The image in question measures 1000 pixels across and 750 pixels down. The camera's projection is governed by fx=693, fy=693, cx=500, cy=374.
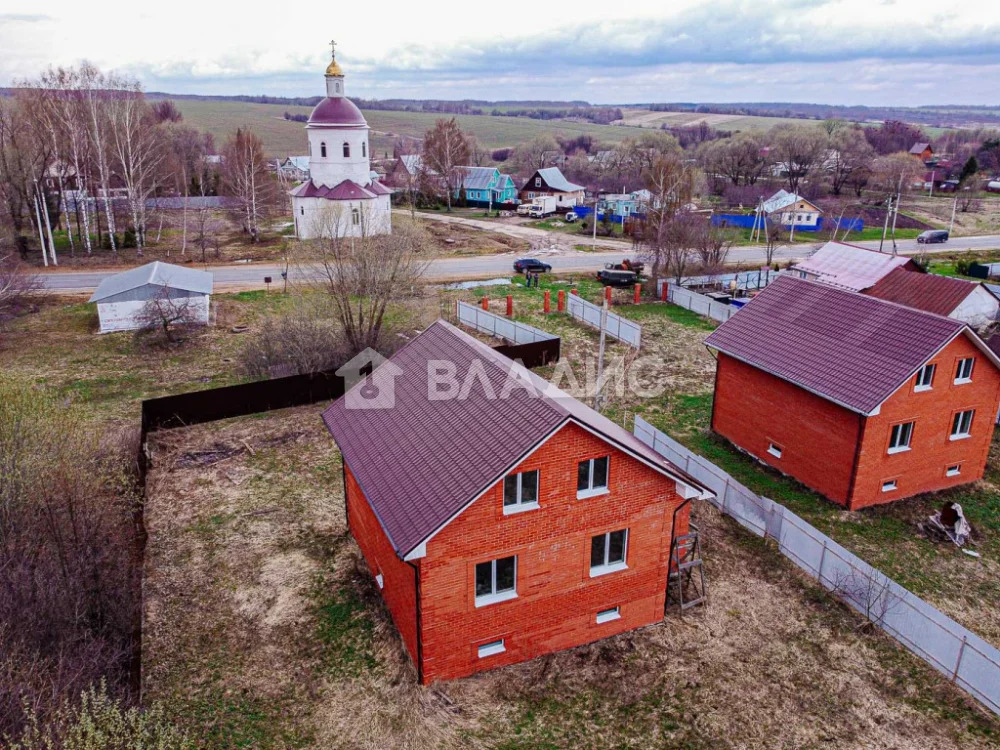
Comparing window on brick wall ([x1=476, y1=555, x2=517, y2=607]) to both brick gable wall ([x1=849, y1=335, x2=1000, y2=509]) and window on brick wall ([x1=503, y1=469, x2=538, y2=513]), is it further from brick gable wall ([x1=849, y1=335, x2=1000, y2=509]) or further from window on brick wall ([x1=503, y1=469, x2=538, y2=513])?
brick gable wall ([x1=849, y1=335, x2=1000, y2=509])

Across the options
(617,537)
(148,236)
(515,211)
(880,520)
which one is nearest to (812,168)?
(515,211)

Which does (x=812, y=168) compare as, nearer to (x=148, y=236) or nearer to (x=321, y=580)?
(x=148, y=236)

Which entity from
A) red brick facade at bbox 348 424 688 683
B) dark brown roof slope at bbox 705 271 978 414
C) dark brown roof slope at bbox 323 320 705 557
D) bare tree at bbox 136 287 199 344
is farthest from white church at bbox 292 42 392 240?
red brick facade at bbox 348 424 688 683

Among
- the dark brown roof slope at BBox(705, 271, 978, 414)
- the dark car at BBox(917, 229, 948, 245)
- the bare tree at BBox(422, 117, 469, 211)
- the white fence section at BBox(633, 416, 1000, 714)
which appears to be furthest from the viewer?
the bare tree at BBox(422, 117, 469, 211)

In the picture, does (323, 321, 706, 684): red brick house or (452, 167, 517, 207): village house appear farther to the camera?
(452, 167, 517, 207): village house

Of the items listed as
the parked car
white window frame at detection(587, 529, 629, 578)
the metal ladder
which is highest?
white window frame at detection(587, 529, 629, 578)

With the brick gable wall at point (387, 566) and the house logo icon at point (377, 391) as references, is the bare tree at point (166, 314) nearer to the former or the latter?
the house logo icon at point (377, 391)

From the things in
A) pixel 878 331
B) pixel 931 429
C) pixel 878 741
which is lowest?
pixel 878 741

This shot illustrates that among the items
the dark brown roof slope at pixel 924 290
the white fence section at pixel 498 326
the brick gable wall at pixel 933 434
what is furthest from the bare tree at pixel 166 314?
the dark brown roof slope at pixel 924 290
